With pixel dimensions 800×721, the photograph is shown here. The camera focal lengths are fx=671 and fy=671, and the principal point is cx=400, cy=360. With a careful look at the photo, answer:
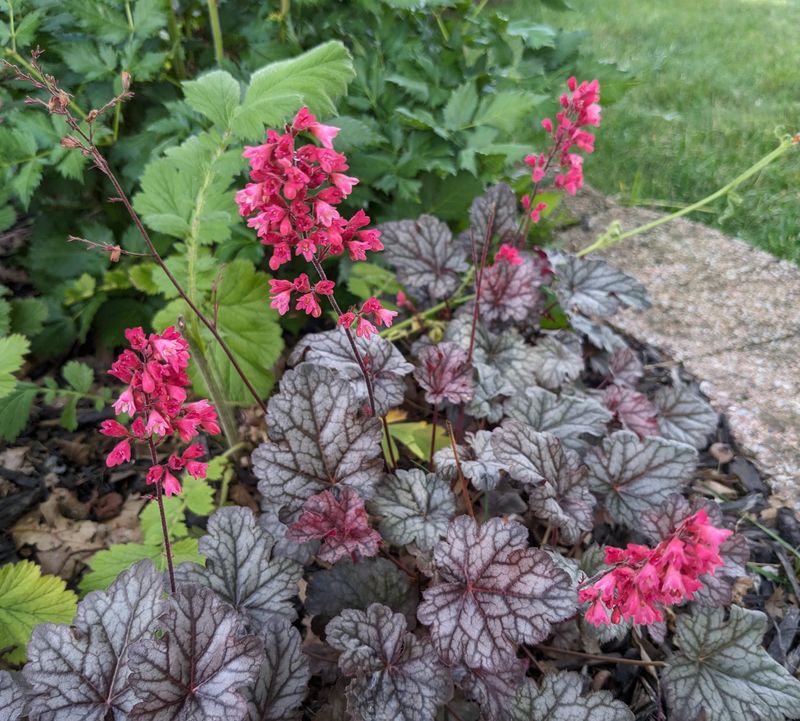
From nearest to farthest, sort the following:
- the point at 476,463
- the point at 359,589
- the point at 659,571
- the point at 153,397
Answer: the point at 659,571
the point at 153,397
the point at 359,589
the point at 476,463

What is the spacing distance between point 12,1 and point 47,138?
381 millimetres

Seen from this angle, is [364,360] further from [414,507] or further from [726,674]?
[726,674]

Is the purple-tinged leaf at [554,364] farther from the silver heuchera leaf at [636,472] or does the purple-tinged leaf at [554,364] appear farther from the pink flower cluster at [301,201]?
the pink flower cluster at [301,201]

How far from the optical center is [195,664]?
111 cm

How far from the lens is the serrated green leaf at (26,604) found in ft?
4.91

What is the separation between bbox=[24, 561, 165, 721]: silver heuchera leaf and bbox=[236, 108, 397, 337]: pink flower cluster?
598 millimetres

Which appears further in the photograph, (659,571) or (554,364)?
(554,364)

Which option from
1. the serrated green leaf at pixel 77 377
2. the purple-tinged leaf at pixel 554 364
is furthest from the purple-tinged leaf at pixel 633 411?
the serrated green leaf at pixel 77 377

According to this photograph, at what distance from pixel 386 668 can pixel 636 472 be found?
755mm

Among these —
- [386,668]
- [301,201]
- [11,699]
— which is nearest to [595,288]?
[301,201]

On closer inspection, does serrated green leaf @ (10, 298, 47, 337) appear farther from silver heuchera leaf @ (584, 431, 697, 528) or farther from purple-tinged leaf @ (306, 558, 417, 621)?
silver heuchera leaf @ (584, 431, 697, 528)

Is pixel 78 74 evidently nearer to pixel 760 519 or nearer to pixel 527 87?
pixel 527 87

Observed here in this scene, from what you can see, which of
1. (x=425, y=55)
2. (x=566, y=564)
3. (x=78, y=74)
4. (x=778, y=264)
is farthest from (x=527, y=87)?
(x=566, y=564)

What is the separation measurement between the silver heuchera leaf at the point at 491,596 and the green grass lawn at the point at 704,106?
1.55 metres
